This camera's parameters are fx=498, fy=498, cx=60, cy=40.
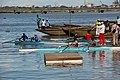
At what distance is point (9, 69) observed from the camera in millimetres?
22359

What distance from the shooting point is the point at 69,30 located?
4234 cm

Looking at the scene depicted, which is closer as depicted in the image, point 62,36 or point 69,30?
point 69,30

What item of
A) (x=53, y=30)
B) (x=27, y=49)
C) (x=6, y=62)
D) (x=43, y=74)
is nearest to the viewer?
(x=43, y=74)

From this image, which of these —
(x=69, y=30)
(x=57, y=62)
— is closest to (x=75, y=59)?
(x=57, y=62)

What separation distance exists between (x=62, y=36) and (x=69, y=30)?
5117mm

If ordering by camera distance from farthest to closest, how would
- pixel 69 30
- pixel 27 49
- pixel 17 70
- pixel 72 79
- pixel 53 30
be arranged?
pixel 53 30, pixel 69 30, pixel 27 49, pixel 17 70, pixel 72 79

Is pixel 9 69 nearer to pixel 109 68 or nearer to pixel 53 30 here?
pixel 109 68

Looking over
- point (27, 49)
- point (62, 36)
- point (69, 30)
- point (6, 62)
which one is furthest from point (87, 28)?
point (6, 62)

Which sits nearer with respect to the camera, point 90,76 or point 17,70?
point 90,76

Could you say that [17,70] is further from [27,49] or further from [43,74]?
[27,49]

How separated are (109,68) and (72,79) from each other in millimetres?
3409

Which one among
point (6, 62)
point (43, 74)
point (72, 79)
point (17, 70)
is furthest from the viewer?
point (6, 62)

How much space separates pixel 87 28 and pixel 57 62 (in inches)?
793

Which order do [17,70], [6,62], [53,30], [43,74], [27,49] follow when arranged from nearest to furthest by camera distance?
1. [43,74]
2. [17,70]
3. [6,62]
4. [27,49]
5. [53,30]
